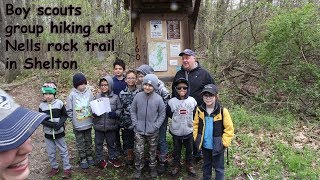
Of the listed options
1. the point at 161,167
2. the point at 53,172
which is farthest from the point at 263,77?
the point at 53,172

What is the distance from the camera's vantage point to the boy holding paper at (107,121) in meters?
5.78

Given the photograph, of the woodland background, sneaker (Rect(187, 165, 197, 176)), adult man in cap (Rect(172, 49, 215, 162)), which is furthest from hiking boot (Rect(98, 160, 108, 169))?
adult man in cap (Rect(172, 49, 215, 162))

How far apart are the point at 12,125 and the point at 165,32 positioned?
5315 millimetres

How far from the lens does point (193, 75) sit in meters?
5.69

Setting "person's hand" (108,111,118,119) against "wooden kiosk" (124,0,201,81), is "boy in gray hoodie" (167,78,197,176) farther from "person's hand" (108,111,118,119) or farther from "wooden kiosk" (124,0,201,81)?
"person's hand" (108,111,118,119)

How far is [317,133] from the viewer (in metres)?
7.22

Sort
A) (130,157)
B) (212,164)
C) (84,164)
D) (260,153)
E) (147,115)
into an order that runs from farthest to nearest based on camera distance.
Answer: (260,153)
(130,157)
(84,164)
(147,115)
(212,164)

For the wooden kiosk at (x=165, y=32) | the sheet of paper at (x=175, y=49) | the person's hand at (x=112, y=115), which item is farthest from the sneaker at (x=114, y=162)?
the sheet of paper at (x=175, y=49)

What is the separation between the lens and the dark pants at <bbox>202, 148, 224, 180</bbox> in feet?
16.8

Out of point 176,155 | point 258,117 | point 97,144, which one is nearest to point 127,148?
point 97,144

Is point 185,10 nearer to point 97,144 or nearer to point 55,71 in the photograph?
point 97,144

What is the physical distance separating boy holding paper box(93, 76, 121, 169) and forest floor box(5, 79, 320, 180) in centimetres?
32

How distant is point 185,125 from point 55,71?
7.77 metres

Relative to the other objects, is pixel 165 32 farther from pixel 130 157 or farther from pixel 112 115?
pixel 130 157
